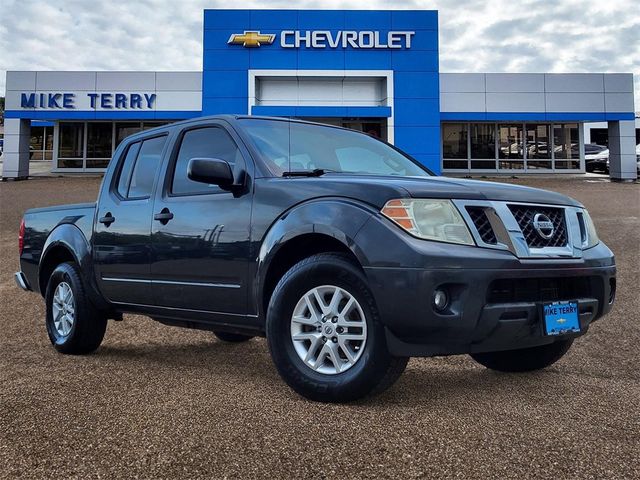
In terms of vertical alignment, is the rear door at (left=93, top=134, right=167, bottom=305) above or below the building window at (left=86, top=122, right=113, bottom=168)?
below

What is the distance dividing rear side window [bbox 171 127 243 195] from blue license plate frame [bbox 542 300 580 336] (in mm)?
2156

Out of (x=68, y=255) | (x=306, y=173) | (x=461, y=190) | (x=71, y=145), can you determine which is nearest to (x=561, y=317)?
(x=461, y=190)

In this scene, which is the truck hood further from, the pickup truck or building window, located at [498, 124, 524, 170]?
building window, located at [498, 124, 524, 170]

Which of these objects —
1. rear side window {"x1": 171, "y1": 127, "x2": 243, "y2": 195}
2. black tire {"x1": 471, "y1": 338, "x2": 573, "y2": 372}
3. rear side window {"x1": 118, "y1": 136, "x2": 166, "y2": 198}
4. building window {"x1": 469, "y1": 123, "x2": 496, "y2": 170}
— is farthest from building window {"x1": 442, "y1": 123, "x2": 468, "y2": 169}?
rear side window {"x1": 171, "y1": 127, "x2": 243, "y2": 195}

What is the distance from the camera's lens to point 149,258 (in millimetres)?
4004

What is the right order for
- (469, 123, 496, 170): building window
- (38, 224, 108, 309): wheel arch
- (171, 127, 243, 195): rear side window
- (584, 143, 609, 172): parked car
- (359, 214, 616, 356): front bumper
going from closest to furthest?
(359, 214, 616, 356): front bumper
(171, 127, 243, 195): rear side window
(38, 224, 108, 309): wheel arch
(469, 123, 496, 170): building window
(584, 143, 609, 172): parked car

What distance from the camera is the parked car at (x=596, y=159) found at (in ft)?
108

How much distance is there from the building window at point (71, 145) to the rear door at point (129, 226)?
97.9 ft

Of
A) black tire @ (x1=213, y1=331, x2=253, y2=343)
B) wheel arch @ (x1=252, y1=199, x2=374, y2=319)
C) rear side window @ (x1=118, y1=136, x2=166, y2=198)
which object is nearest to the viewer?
wheel arch @ (x1=252, y1=199, x2=374, y2=319)

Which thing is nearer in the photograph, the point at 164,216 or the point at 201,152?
the point at 164,216

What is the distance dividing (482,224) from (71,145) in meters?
33.1

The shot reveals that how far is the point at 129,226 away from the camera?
4.23 meters

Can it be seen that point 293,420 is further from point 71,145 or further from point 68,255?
point 71,145

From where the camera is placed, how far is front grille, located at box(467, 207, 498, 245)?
286cm
